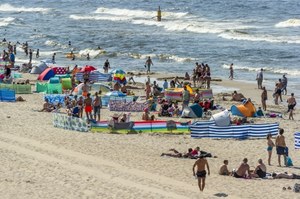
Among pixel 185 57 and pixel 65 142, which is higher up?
pixel 185 57

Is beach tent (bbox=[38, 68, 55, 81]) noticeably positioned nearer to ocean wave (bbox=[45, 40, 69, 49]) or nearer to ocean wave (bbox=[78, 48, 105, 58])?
ocean wave (bbox=[78, 48, 105, 58])

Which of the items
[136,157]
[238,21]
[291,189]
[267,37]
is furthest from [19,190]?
[238,21]

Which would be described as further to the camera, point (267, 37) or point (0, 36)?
point (0, 36)

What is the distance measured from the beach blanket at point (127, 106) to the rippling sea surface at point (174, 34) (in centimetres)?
888

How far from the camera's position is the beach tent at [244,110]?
82.2 feet

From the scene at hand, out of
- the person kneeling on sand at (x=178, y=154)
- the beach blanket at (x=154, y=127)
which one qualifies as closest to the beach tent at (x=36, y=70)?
the beach blanket at (x=154, y=127)

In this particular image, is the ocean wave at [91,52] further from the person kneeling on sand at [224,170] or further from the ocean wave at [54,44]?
the person kneeling on sand at [224,170]

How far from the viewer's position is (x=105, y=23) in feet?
228

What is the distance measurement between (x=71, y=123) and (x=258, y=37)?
32.9 metres

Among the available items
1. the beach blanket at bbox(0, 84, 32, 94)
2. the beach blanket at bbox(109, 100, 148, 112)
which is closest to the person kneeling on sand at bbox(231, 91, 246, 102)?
the beach blanket at bbox(109, 100, 148, 112)

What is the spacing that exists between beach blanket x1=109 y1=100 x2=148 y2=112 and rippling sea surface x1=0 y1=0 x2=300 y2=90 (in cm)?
888

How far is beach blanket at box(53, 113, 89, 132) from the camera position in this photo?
22.5 m

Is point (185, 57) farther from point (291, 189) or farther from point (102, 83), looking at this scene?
point (291, 189)

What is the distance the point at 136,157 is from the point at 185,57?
937 inches
